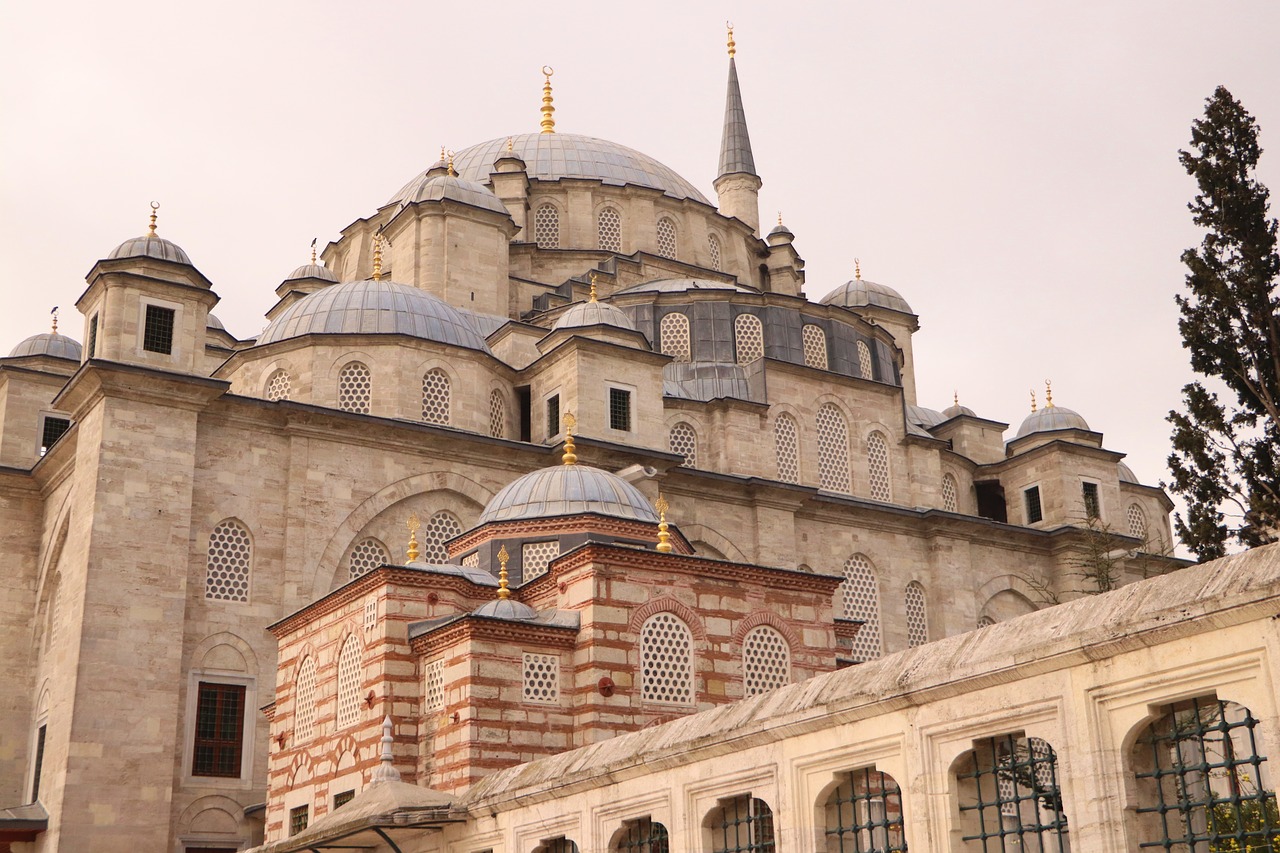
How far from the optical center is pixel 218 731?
63.4 feet

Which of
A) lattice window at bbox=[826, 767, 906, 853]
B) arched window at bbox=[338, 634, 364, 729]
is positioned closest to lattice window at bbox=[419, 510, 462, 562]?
arched window at bbox=[338, 634, 364, 729]

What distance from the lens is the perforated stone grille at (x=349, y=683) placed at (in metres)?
Result: 16.6

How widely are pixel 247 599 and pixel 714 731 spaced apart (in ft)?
43.0

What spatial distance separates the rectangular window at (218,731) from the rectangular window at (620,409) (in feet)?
25.0

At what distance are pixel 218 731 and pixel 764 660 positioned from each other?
25.6 ft

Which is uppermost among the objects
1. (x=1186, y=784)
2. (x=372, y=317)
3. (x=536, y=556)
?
(x=372, y=317)

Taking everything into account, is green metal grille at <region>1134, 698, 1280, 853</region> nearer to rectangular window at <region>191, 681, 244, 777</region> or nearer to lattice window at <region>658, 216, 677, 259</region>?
rectangular window at <region>191, 681, 244, 777</region>

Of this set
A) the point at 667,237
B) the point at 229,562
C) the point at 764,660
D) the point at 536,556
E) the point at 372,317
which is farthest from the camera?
the point at 667,237

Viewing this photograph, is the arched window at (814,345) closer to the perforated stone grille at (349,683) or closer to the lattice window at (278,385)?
the lattice window at (278,385)

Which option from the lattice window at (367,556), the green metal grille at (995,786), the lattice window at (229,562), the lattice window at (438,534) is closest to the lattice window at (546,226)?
the lattice window at (438,534)

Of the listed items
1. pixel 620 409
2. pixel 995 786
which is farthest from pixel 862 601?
pixel 995 786

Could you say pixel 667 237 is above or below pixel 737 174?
below

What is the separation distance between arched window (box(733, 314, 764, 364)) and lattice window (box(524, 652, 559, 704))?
12.8 meters

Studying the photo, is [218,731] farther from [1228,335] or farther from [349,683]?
[1228,335]
